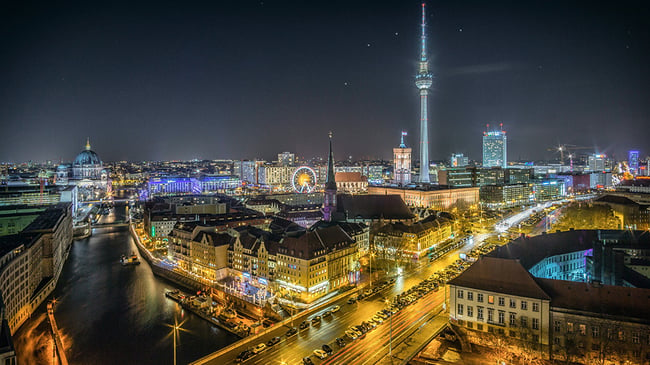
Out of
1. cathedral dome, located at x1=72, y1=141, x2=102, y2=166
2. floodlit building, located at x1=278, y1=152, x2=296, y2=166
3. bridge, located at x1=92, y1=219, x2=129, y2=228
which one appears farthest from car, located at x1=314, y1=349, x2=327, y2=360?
cathedral dome, located at x1=72, y1=141, x2=102, y2=166

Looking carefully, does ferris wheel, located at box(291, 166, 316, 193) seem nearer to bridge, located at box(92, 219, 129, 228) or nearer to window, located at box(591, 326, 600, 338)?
bridge, located at box(92, 219, 129, 228)

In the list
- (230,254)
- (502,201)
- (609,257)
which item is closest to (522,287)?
(609,257)

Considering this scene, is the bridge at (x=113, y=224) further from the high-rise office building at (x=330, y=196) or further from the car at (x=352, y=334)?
the car at (x=352, y=334)

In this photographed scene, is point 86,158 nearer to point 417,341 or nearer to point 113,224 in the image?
point 113,224

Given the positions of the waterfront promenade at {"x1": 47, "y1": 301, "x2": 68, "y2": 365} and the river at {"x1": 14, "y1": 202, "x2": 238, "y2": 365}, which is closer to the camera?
the waterfront promenade at {"x1": 47, "y1": 301, "x2": 68, "y2": 365}

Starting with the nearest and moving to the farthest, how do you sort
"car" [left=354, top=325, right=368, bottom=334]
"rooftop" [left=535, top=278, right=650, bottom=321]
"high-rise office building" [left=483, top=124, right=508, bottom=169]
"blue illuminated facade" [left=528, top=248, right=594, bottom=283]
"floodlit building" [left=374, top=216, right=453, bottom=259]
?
"rooftop" [left=535, top=278, right=650, bottom=321] < "car" [left=354, top=325, right=368, bottom=334] < "blue illuminated facade" [left=528, top=248, right=594, bottom=283] < "floodlit building" [left=374, top=216, right=453, bottom=259] < "high-rise office building" [left=483, top=124, right=508, bottom=169]

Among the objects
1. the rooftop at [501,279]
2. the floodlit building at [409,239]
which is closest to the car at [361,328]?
the rooftop at [501,279]

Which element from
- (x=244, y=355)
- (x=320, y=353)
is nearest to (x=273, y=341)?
(x=244, y=355)
